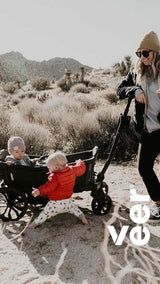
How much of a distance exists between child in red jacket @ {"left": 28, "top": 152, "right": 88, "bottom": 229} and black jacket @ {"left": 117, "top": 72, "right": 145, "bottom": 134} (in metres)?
0.79

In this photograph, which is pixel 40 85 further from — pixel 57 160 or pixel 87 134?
pixel 57 160

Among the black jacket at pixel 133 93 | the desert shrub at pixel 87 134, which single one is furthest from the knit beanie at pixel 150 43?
the desert shrub at pixel 87 134

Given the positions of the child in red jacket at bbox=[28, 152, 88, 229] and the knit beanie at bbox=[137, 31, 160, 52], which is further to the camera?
the child in red jacket at bbox=[28, 152, 88, 229]

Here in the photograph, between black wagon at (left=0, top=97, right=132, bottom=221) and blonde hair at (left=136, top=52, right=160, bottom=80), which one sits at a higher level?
blonde hair at (left=136, top=52, right=160, bottom=80)

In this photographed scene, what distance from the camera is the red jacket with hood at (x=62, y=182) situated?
4321 mm

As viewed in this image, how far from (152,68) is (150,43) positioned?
0.25m

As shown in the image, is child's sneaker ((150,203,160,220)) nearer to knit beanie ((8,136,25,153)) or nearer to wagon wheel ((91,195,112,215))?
wagon wheel ((91,195,112,215))

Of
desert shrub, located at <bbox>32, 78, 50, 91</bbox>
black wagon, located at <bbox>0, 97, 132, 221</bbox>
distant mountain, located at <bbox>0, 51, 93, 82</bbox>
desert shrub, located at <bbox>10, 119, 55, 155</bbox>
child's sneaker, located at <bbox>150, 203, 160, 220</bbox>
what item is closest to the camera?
black wagon, located at <bbox>0, 97, 132, 221</bbox>

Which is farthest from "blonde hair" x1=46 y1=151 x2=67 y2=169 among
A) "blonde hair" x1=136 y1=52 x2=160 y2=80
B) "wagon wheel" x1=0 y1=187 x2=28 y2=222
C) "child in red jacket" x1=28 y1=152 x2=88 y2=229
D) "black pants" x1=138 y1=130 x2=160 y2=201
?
"blonde hair" x1=136 y1=52 x2=160 y2=80

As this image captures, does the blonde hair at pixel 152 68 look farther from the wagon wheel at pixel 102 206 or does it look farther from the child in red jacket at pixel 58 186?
the wagon wheel at pixel 102 206

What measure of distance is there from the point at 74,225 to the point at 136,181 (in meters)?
2.10

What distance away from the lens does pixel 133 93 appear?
409 centimetres

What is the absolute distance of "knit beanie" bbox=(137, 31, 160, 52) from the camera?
13.0 feet

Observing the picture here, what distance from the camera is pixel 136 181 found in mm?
6418
